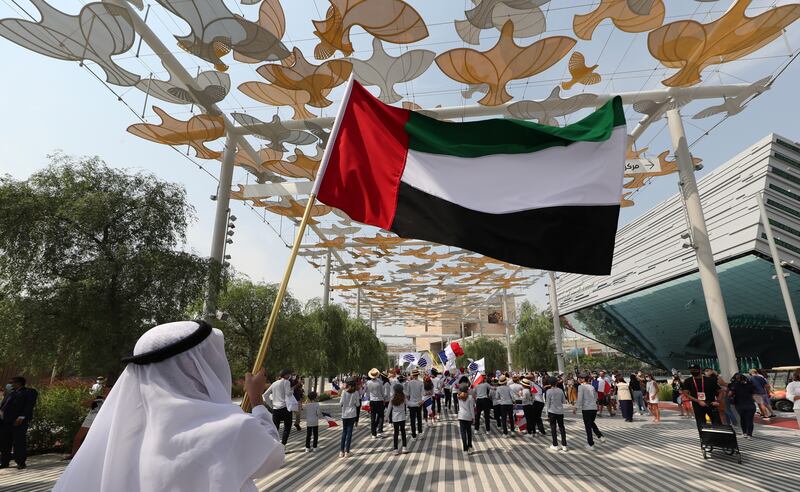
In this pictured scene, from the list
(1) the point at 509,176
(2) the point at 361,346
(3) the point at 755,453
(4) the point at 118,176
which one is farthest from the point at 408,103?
(2) the point at 361,346

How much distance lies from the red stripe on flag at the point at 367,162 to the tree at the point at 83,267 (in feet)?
19.6

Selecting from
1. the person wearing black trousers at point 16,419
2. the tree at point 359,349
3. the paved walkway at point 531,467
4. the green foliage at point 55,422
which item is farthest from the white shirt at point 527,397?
the tree at point 359,349

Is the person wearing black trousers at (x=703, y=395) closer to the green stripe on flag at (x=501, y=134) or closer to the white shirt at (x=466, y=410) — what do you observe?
the white shirt at (x=466, y=410)

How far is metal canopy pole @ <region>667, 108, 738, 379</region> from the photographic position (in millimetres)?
11391

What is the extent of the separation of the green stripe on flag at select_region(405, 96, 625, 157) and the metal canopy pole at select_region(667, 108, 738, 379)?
931 centimetres

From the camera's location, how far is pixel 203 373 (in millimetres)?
1678

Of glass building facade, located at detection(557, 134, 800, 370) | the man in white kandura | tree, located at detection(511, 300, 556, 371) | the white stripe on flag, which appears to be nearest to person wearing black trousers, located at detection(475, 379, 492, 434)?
the white stripe on flag

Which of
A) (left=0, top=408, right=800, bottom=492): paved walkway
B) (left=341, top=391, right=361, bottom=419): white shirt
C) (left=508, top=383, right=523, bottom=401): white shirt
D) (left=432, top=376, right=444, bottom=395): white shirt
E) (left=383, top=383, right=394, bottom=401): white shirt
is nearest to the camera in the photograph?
(left=0, top=408, right=800, bottom=492): paved walkway

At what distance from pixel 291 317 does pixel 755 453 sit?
589 inches

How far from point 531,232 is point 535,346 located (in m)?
33.5

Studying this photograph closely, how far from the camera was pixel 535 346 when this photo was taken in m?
35.3

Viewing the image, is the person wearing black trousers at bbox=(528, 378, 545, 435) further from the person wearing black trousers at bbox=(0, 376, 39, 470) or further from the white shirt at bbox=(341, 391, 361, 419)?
the person wearing black trousers at bbox=(0, 376, 39, 470)

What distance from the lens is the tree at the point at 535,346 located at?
35000 mm

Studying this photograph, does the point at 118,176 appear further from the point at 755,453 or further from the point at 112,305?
the point at 755,453
